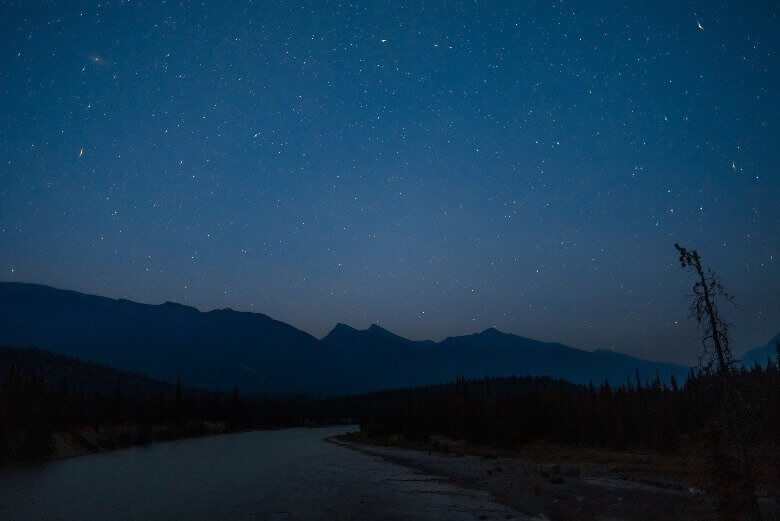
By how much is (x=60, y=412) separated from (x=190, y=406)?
8818 centimetres

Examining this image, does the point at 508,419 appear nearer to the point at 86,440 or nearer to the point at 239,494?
the point at 239,494

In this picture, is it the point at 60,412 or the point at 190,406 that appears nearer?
the point at 60,412

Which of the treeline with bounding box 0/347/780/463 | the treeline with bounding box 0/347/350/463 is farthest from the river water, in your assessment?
the treeline with bounding box 0/347/780/463

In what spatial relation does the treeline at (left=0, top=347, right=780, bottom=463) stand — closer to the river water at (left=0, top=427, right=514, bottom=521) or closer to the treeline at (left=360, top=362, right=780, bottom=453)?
the treeline at (left=360, top=362, right=780, bottom=453)

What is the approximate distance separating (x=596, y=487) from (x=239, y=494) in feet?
86.4

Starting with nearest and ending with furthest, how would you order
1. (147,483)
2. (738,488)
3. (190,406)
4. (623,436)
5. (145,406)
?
(738,488) < (147,483) < (623,436) < (145,406) < (190,406)

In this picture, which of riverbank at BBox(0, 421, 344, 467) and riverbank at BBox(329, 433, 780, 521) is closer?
riverbank at BBox(329, 433, 780, 521)

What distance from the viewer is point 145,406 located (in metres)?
167

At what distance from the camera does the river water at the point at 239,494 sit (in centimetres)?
3297

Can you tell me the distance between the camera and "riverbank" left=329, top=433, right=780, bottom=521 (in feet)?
93.6

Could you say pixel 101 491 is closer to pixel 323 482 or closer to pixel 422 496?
pixel 323 482

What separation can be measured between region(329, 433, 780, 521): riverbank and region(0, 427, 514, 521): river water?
2.64 metres

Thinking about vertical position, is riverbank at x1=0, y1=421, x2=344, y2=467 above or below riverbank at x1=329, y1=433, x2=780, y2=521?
below

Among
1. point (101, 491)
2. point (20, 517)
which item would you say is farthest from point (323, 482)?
point (20, 517)
